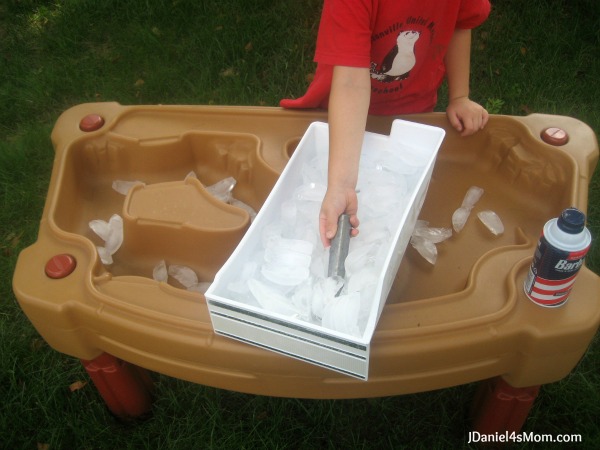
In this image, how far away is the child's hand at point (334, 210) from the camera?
1.06m

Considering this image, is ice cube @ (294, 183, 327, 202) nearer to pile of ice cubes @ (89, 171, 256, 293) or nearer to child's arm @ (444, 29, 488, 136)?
pile of ice cubes @ (89, 171, 256, 293)

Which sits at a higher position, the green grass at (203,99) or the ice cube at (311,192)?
the ice cube at (311,192)

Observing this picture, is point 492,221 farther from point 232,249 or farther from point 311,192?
point 232,249

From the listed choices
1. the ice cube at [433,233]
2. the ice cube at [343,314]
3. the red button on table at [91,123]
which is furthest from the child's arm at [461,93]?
the red button on table at [91,123]

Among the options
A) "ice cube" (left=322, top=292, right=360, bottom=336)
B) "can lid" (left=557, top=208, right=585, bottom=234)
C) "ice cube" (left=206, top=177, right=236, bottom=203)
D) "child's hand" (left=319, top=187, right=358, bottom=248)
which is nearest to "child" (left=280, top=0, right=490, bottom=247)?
"child's hand" (left=319, top=187, right=358, bottom=248)

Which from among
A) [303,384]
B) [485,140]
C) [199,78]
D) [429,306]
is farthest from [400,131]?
[199,78]

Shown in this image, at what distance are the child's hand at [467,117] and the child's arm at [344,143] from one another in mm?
297

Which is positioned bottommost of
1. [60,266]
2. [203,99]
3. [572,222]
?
[203,99]

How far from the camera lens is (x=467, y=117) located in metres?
1.46

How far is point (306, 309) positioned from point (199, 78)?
5.39 feet

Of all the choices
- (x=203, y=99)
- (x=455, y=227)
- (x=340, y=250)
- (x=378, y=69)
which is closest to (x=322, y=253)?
(x=340, y=250)

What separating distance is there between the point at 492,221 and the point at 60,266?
0.99m

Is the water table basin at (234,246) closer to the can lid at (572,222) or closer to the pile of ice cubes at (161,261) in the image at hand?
the pile of ice cubes at (161,261)

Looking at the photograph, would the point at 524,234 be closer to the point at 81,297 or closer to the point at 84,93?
the point at 81,297
